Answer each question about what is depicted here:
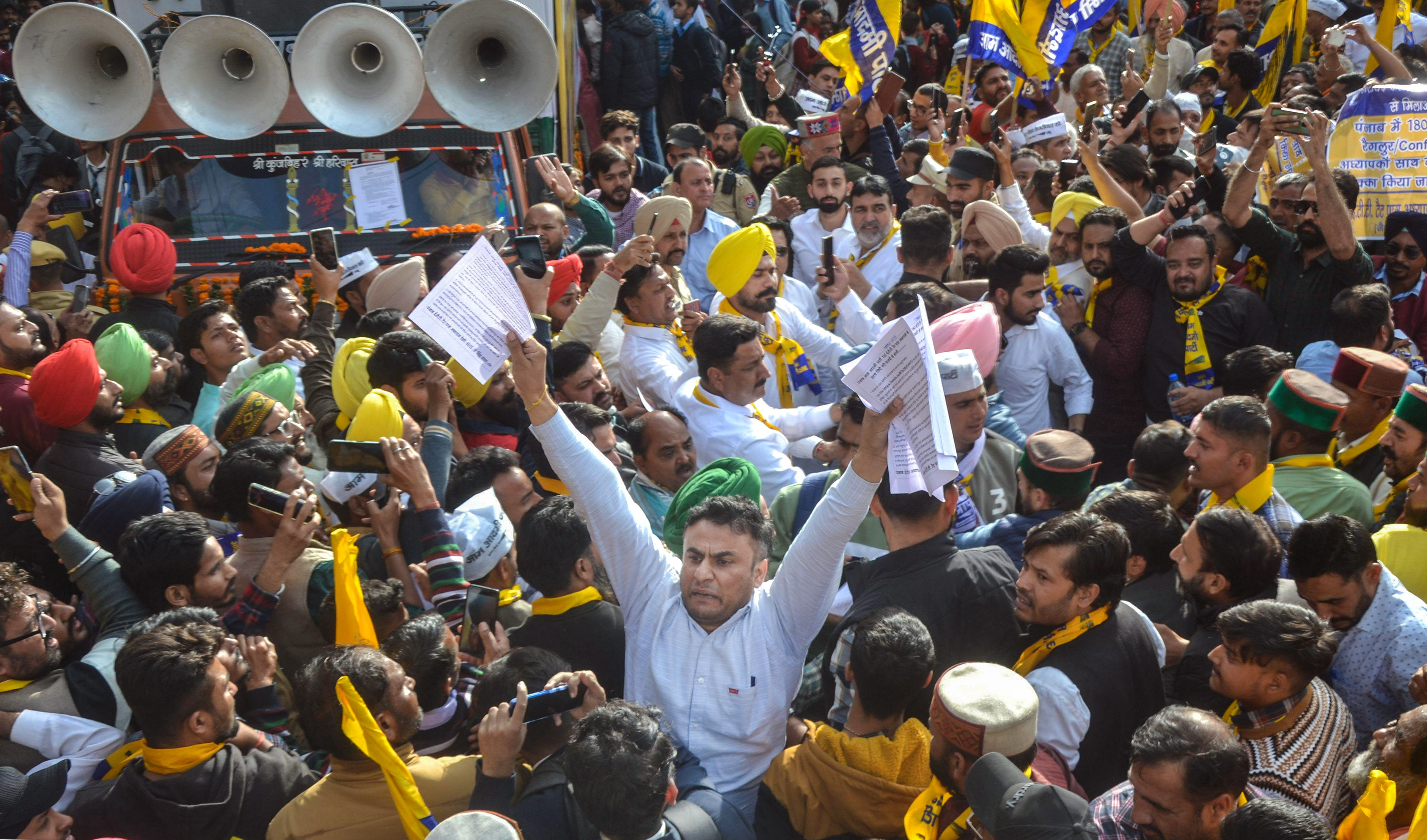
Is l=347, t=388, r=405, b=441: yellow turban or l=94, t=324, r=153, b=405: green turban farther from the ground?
l=94, t=324, r=153, b=405: green turban

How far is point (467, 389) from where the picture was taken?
16.4 feet

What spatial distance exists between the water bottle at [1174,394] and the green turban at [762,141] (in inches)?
174

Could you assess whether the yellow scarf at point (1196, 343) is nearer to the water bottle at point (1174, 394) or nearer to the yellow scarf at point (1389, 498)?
the water bottle at point (1174, 394)

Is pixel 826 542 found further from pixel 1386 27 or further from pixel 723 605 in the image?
pixel 1386 27

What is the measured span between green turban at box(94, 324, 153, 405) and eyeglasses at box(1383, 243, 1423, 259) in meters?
5.75

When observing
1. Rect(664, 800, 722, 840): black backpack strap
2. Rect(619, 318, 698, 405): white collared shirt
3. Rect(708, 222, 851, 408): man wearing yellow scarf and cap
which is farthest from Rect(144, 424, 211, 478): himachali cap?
Rect(664, 800, 722, 840): black backpack strap

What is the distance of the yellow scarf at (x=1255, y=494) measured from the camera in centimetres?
373

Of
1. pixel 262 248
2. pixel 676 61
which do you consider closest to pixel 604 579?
pixel 262 248

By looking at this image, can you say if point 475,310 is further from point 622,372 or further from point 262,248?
point 262,248

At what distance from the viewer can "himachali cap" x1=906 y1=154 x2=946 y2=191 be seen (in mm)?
7867

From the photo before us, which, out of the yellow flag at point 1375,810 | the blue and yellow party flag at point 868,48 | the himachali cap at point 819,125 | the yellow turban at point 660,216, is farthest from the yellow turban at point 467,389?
the blue and yellow party flag at point 868,48

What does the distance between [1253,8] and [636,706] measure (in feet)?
37.0

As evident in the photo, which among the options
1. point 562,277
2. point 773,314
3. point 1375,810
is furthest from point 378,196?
point 1375,810

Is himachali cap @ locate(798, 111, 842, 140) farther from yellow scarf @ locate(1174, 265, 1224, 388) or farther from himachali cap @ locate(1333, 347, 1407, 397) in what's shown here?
himachali cap @ locate(1333, 347, 1407, 397)
